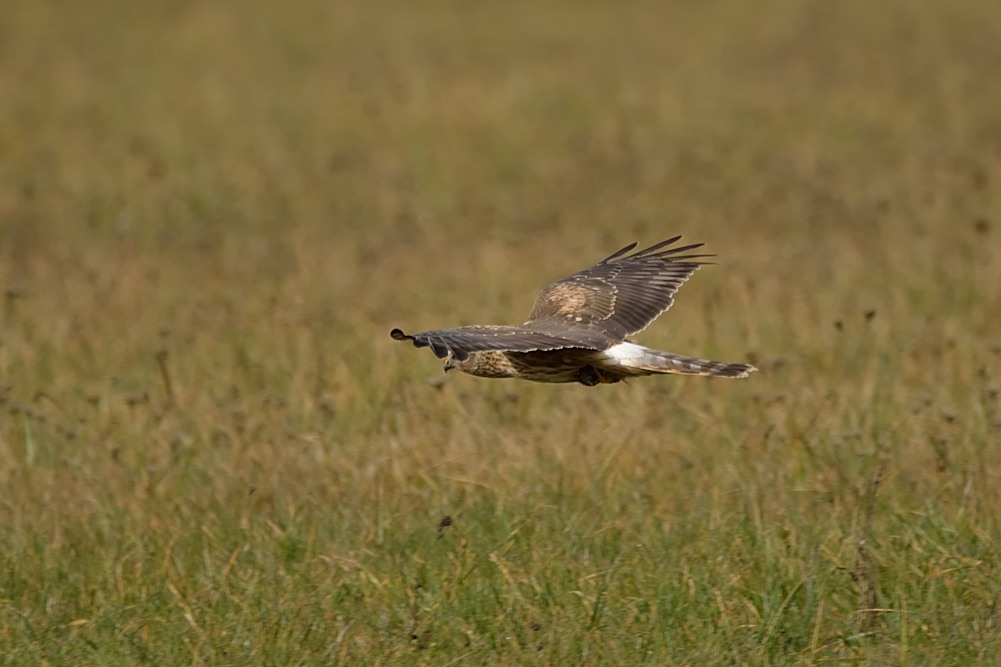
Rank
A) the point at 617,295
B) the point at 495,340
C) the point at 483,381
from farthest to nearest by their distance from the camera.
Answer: the point at 483,381
the point at 617,295
the point at 495,340

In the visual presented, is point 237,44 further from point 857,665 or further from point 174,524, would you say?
point 857,665

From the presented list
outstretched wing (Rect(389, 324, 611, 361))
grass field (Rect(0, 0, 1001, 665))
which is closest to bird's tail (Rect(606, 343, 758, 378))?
outstretched wing (Rect(389, 324, 611, 361))

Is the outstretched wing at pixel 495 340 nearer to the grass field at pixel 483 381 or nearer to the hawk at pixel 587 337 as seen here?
the hawk at pixel 587 337

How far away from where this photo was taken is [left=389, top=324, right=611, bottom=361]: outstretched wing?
17.8 ft

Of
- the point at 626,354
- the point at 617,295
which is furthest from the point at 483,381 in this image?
the point at 626,354

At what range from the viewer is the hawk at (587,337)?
18.7 ft

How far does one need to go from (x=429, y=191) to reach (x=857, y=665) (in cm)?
853

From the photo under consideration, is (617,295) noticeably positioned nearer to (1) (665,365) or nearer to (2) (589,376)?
(2) (589,376)

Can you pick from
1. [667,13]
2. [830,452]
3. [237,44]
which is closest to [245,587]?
[830,452]

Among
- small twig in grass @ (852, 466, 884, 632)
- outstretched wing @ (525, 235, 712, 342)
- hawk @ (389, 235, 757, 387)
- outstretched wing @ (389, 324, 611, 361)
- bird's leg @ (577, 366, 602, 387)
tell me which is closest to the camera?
small twig in grass @ (852, 466, 884, 632)

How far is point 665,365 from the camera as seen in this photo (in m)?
6.16

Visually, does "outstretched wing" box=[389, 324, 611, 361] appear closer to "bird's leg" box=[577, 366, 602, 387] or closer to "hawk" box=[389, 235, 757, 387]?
"hawk" box=[389, 235, 757, 387]

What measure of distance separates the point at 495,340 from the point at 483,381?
8.02 ft

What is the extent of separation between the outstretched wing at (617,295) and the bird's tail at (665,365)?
6.2 inches
